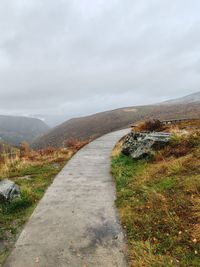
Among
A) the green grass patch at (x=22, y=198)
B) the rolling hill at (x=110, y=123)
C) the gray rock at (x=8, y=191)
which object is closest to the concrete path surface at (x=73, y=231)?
the green grass patch at (x=22, y=198)

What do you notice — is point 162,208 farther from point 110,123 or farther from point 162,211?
point 110,123

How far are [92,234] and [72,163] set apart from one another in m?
7.76

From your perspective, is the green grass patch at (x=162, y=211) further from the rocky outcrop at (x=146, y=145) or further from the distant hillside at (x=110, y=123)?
the distant hillside at (x=110, y=123)

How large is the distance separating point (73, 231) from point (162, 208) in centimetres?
226

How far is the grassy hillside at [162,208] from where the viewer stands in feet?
16.6

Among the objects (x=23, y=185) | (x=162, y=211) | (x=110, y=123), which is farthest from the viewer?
(x=110, y=123)

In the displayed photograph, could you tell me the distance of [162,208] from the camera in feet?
22.3

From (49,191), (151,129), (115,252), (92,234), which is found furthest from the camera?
(151,129)

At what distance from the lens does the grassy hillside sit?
5059 millimetres

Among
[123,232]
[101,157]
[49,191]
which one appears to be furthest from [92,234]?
[101,157]

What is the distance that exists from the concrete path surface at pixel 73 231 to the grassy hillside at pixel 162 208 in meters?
0.35

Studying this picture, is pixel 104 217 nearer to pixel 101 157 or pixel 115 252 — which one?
pixel 115 252

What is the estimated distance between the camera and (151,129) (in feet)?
71.3

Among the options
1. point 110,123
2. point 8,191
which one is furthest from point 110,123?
point 8,191
